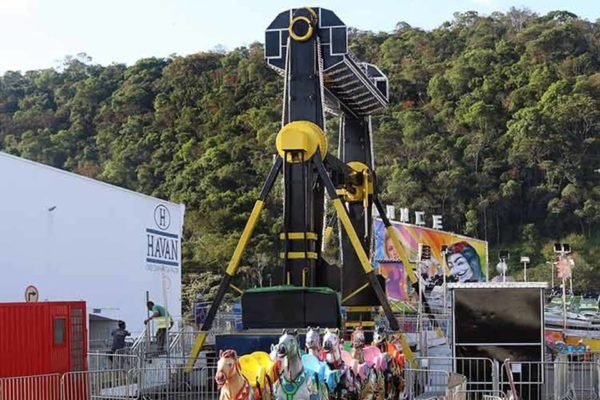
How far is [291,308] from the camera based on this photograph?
67.1 feet

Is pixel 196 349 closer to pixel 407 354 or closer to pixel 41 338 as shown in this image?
pixel 41 338

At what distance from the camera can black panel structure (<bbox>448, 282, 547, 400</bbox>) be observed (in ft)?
61.3

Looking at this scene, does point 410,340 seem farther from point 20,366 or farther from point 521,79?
point 521,79

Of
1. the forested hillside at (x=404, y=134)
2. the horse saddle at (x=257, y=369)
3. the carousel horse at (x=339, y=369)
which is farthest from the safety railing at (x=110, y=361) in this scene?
the forested hillside at (x=404, y=134)

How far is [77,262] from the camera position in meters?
29.5

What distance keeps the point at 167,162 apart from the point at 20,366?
66624 millimetres

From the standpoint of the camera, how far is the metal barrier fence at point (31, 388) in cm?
1581

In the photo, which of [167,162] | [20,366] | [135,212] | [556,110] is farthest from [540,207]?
[20,366]

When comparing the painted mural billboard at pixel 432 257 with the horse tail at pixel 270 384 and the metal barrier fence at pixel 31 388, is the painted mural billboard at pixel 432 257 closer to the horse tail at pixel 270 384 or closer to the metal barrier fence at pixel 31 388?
the metal barrier fence at pixel 31 388

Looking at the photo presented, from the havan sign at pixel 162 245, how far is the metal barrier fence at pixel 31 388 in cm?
1778

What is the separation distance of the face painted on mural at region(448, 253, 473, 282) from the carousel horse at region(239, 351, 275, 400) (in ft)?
123

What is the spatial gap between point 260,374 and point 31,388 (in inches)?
253

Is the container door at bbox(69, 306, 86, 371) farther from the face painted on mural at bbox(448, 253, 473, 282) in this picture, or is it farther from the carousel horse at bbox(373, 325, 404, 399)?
the face painted on mural at bbox(448, 253, 473, 282)

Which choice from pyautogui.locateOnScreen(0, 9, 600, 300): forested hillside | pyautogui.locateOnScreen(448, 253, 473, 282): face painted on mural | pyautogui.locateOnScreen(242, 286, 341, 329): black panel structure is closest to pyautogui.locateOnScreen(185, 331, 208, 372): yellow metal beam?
pyautogui.locateOnScreen(242, 286, 341, 329): black panel structure
